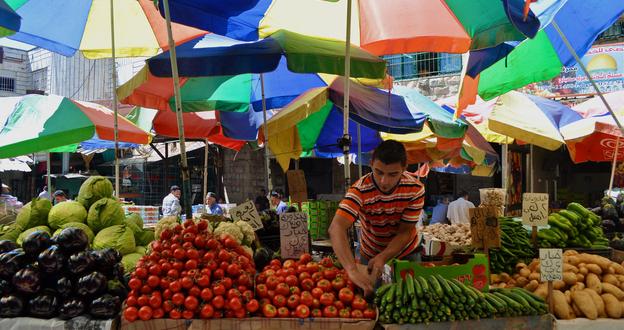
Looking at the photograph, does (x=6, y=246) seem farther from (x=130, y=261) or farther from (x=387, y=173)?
(x=387, y=173)

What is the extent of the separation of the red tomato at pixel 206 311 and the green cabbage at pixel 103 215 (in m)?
1.98

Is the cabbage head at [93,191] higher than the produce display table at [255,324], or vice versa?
the cabbage head at [93,191]

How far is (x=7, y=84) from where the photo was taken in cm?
2806

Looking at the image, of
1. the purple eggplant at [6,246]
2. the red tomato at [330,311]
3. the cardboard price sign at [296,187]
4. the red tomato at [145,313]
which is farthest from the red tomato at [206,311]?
the cardboard price sign at [296,187]

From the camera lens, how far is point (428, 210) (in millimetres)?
15148

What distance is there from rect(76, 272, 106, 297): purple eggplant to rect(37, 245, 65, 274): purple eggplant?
0.18 m

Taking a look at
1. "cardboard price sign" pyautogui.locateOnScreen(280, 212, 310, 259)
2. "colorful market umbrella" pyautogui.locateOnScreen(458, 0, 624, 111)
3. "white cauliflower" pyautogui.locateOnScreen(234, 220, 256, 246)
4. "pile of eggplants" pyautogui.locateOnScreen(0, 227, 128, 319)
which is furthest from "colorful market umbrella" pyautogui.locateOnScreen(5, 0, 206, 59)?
"colorful market umbrella" pyautogui.locateOnScreen(458, 0, 624, 111)

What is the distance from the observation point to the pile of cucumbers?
2.94 meters

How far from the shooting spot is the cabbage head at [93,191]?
4.75m

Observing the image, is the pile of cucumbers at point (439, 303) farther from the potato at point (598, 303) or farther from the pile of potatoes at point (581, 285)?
the potato at point (598, 303)

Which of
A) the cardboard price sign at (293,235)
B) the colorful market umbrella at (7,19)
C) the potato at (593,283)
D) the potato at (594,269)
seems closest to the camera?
the colorful market umbrella at (7,19)

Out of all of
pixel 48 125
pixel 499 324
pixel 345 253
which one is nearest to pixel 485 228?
pixel 499 324

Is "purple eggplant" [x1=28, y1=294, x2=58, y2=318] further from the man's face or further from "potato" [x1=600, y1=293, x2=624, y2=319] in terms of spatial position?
"potato" [x1=600, y1=293, x2=624, y2=319]

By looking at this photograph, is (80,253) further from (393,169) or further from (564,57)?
(564,57)
